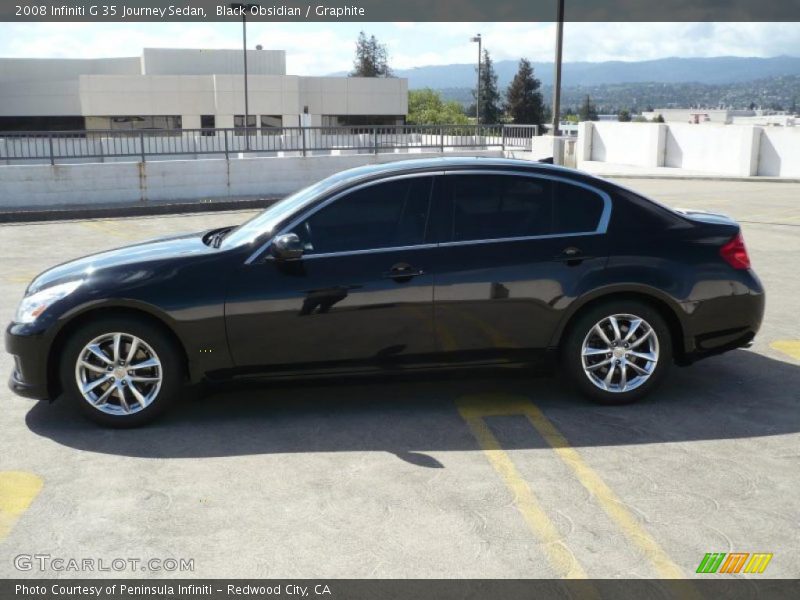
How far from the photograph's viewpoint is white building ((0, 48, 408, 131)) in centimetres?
6788

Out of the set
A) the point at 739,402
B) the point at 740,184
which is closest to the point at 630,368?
the point at 739,402

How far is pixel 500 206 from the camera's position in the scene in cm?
561

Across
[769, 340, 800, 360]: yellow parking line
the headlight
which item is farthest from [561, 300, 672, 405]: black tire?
the headlight

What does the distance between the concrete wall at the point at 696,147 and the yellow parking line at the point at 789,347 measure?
20028mm

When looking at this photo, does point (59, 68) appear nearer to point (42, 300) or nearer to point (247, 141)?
point (247, 141)

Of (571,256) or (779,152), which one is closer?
(571,256)

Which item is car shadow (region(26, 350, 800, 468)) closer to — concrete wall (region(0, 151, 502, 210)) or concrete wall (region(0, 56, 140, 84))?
concrete wall (region(0, 151, 502, 210))

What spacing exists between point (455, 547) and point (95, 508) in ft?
6.03

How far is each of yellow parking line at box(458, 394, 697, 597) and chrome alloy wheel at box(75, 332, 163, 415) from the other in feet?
6.70

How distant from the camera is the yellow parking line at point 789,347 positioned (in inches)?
271

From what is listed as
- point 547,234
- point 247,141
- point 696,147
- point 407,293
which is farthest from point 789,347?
point 696,147

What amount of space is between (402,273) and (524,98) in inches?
4290

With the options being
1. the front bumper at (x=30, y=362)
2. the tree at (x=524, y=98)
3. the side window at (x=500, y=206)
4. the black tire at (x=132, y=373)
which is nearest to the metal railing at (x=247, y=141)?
the front bumper at (x=30, y=362)
